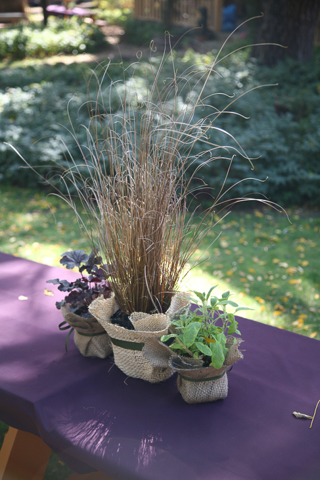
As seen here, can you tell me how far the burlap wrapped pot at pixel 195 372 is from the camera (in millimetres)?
1163

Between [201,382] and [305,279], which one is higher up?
[201,382]

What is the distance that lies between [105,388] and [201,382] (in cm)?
29

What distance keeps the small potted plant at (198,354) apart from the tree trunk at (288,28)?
7.19 meters

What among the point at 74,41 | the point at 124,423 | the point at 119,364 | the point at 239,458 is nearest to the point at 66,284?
the point at 119,364

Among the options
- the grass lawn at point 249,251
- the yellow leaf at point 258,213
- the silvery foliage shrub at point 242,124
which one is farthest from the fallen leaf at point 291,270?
the yellow leaf at point 258,213

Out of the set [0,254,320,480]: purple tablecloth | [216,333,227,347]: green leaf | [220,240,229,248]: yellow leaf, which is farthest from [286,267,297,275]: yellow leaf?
[216,333,227,347]: green leaf

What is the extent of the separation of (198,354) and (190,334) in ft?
0.28

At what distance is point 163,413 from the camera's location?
3.86 ft

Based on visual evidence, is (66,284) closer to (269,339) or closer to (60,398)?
(60,398)

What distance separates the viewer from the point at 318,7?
709 centimetres

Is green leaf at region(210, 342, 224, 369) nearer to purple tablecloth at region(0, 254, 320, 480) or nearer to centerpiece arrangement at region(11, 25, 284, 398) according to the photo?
centerpiece arrangement at region(11, 25, 284, 398)

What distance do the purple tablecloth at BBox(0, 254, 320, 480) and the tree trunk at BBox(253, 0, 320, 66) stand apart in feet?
23.2

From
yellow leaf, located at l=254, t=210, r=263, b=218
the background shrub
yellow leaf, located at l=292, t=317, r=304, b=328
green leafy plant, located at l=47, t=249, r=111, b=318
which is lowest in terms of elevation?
yellow leaf, located at l=254, t=210, r=263, b=218

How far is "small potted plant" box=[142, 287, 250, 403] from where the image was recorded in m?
1.14
